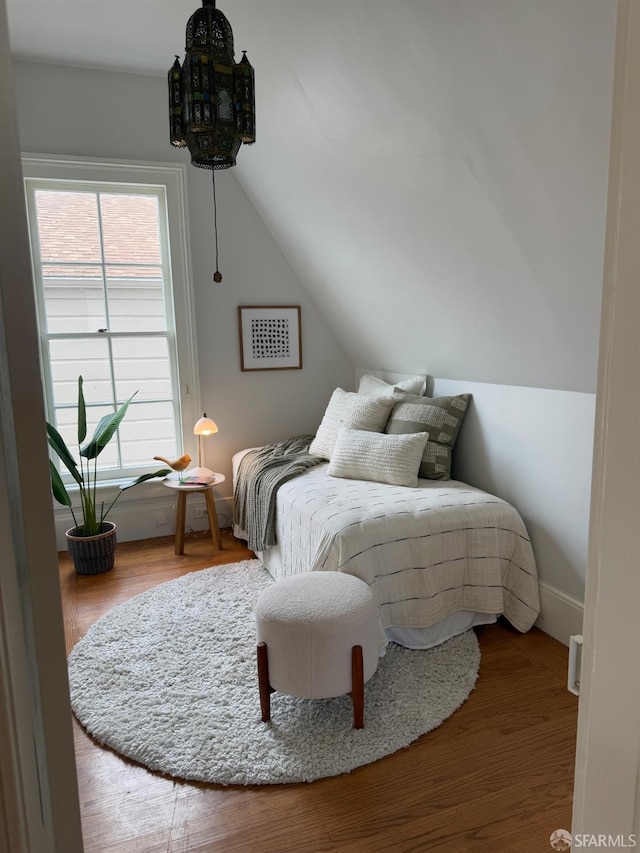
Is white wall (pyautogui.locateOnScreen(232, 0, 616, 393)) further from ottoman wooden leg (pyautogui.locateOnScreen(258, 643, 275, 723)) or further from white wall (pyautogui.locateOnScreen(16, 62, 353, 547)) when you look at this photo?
ottoman wooden leg (pyautogui.locateOnScreen(258, 643, 275, 723))

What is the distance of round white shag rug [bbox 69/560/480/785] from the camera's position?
191cm

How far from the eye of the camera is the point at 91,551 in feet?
11.3

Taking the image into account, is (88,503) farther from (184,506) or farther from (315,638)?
(315,638)

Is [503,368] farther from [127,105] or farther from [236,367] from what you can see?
[127,105]

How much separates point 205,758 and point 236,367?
2.76 meters

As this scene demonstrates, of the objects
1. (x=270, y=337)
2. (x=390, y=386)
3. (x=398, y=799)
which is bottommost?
(x=398, y=799)

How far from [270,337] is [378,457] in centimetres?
154

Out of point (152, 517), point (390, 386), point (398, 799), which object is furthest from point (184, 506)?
point (398, 799)

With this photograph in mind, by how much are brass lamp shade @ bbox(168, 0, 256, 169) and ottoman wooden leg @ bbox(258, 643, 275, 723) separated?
172cm

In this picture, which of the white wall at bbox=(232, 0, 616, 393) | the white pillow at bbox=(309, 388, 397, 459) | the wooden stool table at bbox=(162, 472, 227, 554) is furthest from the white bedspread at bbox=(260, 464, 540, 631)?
the wooden stool table at bbox=(162, 472, 227, 554)

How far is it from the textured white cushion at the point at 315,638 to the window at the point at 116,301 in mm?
2227

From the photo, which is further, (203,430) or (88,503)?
(203,430)

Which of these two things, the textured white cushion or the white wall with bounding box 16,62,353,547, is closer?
the textured white cushion

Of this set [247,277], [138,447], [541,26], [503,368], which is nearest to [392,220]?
[503,368]
